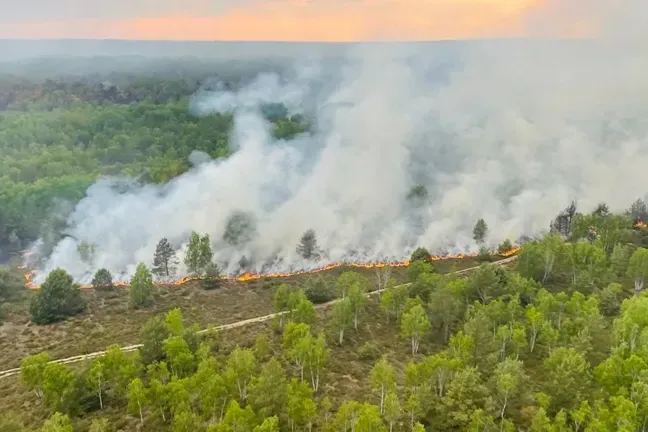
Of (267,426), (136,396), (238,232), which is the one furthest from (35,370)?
(238,232)

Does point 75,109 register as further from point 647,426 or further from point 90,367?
point 647,426

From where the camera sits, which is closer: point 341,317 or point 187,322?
point 341,317

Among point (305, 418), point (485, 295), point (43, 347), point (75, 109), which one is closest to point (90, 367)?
point (43, 347)

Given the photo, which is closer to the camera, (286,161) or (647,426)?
(647,426)

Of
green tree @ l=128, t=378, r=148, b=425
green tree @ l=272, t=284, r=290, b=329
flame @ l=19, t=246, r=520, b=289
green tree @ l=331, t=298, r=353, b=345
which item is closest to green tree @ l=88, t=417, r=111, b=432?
green tree @ l=128, t=378, r=148, b=425

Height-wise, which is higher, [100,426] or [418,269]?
[418,269]

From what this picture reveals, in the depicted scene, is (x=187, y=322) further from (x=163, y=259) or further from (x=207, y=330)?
(x=163, y=259)

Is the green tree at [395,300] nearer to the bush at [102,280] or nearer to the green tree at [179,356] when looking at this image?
the green tree at [179,356]
